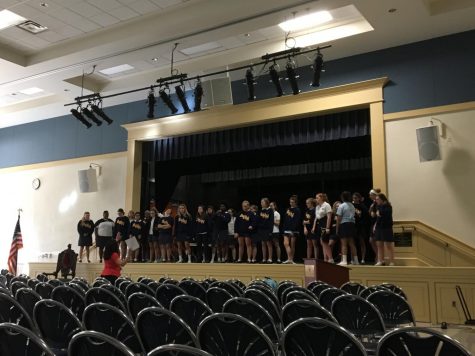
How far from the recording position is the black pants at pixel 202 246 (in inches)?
413

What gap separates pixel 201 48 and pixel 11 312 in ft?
25.5

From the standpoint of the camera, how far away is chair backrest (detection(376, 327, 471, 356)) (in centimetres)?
187

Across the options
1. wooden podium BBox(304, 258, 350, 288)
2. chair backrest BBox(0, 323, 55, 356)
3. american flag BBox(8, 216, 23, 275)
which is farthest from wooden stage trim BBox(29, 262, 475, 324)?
american flag BBox(8, 216, 23, 275)

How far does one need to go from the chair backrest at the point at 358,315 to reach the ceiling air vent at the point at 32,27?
309 inches

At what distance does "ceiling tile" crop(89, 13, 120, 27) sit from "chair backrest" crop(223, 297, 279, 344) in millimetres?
6896

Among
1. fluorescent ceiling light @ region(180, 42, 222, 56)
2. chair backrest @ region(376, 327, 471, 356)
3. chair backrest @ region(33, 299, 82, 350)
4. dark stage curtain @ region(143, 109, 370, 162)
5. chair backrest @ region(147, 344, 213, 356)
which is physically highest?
fluorescent ceiling light @ region(180, 42, 222, 56)

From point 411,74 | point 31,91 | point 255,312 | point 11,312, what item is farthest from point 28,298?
point 31,91

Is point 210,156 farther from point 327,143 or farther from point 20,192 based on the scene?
point 20,192

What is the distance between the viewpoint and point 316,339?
86.9 inches

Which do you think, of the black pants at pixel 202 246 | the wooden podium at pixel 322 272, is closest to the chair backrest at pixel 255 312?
the wooden podium at pixel 322 272

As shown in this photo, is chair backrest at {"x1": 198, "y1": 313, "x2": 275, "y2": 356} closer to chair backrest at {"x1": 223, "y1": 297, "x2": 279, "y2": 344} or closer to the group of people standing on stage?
chair backrest at {"x1": 223, "y1": 297, "x2": 279, "y2": 344}

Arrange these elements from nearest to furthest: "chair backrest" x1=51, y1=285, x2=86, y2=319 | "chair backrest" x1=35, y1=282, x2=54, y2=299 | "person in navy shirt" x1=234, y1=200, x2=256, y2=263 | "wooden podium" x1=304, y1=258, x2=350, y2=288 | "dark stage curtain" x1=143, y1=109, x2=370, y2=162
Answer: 1. "chair backrest" x1=51, y1=285, x2=86, y2=319
2. "chair backrest" x1=35, y1=282, x2=54, y2=299
3. "wooden podium" x1=304, y1=258, x2=350, y2=288
4. "person in navy shirt" x1=234, y1=200, x2=256, y2=263
5. "dark stage curtain" x1=143, y1=109, x2=370, y2=162

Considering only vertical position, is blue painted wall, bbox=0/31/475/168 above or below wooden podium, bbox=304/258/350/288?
above

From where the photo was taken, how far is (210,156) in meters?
12.7
